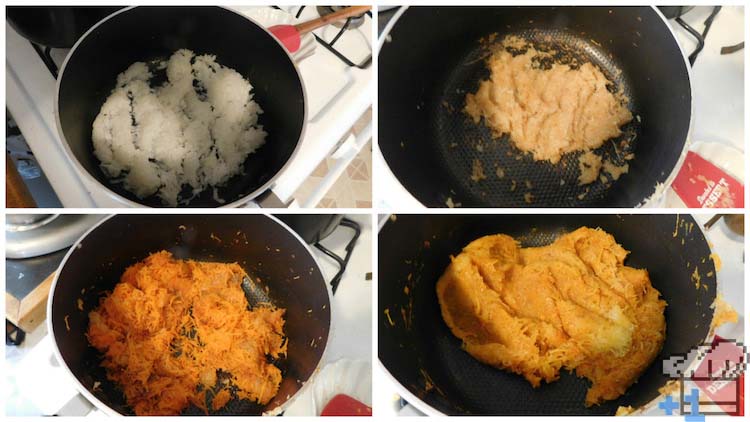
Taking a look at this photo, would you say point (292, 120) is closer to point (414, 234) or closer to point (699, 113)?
point (414, 234)

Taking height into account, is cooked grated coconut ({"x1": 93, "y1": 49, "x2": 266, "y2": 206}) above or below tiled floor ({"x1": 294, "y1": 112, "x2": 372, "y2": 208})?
above

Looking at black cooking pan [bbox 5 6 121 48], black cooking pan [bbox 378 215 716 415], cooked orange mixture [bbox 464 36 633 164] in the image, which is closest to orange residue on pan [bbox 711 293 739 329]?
black cooking pan [bbox 378 215 716 415]

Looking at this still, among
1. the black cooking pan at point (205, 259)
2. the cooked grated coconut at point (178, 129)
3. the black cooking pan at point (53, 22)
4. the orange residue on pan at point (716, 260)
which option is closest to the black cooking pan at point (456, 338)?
the orange residue on pan at point (716, 260)

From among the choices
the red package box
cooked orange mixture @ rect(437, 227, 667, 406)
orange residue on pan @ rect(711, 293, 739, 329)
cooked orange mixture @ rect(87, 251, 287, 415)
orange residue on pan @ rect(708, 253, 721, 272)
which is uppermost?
the red package box

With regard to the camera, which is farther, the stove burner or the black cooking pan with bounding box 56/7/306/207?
the stove burner

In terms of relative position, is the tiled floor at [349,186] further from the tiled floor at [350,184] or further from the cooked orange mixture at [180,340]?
the cooked orange mixture at [180,340]

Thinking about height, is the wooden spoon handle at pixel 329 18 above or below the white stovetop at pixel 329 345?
above

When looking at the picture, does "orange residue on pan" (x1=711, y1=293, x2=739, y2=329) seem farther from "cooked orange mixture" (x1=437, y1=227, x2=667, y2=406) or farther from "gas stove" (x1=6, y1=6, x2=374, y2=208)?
"gas stove" (x1=6, y1=6, x2=374, y2=208)
